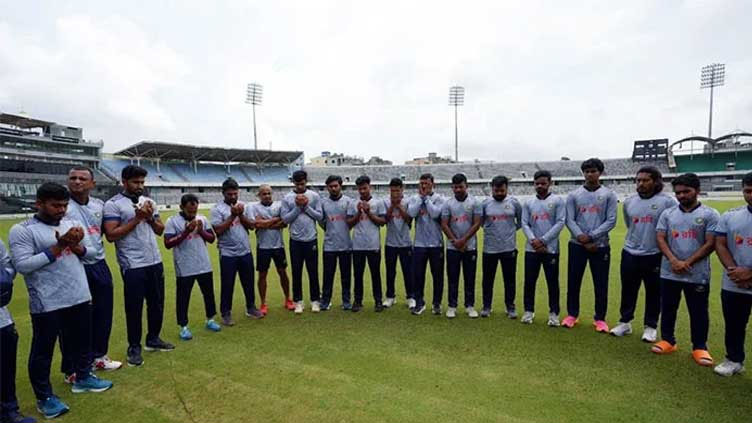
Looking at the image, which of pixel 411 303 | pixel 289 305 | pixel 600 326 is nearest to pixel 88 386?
pixel 289 305

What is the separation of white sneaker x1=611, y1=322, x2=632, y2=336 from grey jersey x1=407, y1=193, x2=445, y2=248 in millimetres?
2386

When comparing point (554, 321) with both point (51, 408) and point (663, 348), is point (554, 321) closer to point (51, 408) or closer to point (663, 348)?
point (663, 348)

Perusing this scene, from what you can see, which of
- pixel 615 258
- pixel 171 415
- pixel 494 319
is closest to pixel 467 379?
pixel 494 319

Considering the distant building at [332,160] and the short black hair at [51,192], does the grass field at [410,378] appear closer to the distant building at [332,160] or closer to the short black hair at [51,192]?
the short black hair at [51,192]

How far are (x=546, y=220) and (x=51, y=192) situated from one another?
5413mm

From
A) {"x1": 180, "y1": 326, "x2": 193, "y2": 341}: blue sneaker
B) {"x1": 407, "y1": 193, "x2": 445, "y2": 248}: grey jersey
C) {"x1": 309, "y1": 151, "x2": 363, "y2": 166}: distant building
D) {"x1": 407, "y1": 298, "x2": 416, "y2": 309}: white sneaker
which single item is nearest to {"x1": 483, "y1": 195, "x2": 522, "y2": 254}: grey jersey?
{"x1": 407, "y1": 193, "x2": 445, "y2": 248}: grey jersey

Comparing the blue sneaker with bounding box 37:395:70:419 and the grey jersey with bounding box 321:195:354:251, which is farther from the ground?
the grey jersey with bounding box 321:195:354:251

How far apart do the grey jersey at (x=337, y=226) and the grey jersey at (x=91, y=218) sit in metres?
2.83

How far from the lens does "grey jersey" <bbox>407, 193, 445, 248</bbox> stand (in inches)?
233

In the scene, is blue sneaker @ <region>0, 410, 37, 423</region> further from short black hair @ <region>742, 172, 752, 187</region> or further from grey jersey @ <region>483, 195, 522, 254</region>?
short black hair @ <region>742, 172, 752, 187</region>

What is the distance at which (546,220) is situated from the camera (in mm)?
5473

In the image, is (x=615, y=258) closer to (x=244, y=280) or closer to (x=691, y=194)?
(x=691, y=194)

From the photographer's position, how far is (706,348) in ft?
14.0

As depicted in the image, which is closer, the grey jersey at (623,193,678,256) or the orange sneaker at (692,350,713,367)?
the orange sneaker at (692,350,713,367)
